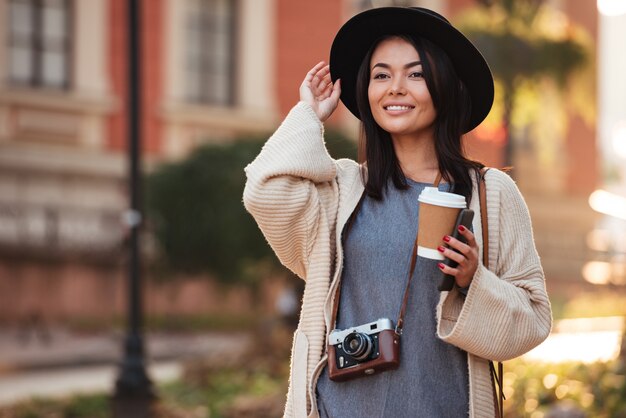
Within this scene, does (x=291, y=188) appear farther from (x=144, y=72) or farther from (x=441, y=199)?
(x=144, y=72)

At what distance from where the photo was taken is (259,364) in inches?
410

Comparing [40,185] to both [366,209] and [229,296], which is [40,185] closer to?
[229,296]

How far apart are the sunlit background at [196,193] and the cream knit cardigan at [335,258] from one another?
376 centimetres

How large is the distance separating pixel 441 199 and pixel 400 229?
0.30m

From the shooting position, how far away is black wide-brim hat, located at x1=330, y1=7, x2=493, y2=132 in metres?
2.84

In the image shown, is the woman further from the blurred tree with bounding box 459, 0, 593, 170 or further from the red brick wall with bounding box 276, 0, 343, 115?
the red brick wall with bounding box 276, 0, 343, 115

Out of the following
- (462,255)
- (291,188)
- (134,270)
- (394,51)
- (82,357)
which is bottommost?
(82,357)

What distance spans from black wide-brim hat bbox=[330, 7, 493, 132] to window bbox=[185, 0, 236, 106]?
53.5ft

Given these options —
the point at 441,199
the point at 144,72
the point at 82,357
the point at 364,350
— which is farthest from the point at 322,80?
the point at 144,72

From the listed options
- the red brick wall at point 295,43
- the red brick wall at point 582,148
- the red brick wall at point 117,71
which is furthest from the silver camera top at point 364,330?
the red brick wall at point 582,148

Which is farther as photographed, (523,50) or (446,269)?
(523,50)

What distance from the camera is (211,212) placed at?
1316 cm

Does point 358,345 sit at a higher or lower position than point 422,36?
lower

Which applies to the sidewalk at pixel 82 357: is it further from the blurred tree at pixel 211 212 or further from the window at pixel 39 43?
the window at pixel 39 43
